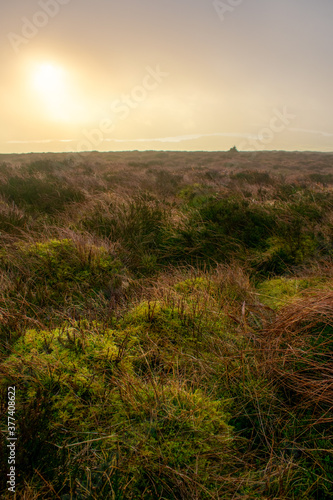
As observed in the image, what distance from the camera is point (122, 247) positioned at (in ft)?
14.1

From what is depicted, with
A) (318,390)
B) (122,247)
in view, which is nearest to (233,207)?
(122,247)

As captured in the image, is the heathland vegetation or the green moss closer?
the heathland vegetation

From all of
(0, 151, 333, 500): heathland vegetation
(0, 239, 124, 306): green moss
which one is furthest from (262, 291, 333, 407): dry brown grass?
(0, 239, 124, 306): green moss

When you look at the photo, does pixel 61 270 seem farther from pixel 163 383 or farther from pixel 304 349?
pixel 304 349

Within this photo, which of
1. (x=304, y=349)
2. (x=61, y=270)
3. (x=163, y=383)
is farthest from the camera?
(x=61, y=270)

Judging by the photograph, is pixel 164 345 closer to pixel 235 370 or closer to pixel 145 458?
pixel 235 370

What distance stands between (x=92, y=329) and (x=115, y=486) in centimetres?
105

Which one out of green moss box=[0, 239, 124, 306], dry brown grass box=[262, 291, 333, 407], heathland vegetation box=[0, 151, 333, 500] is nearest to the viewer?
heathland vegetation box=[0, 151, 333, 500]

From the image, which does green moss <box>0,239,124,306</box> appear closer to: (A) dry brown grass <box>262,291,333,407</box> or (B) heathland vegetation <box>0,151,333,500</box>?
(B) heathland vegetation <box>0,151,333,500</box>

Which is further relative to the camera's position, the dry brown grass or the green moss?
the green moss

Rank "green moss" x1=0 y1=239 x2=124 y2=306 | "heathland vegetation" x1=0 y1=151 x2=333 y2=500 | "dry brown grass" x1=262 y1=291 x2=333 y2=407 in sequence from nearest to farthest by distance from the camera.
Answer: "heathland vegetation" x1=0 y1=151 x2=333 y2=500 → "dry brown grass" x1=262 y1=291 x2=333 y2=407 → "green moss" x1=0 y1=239 x2=124 y2=306

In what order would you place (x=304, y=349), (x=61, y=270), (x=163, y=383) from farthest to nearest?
(x=61, y=270), (x=304, y=349), (x=163, y=383)

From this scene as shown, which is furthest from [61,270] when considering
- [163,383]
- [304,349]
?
[304,349]

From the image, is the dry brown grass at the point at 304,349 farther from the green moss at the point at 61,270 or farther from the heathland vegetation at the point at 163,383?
the green moss at the point at 61,270
